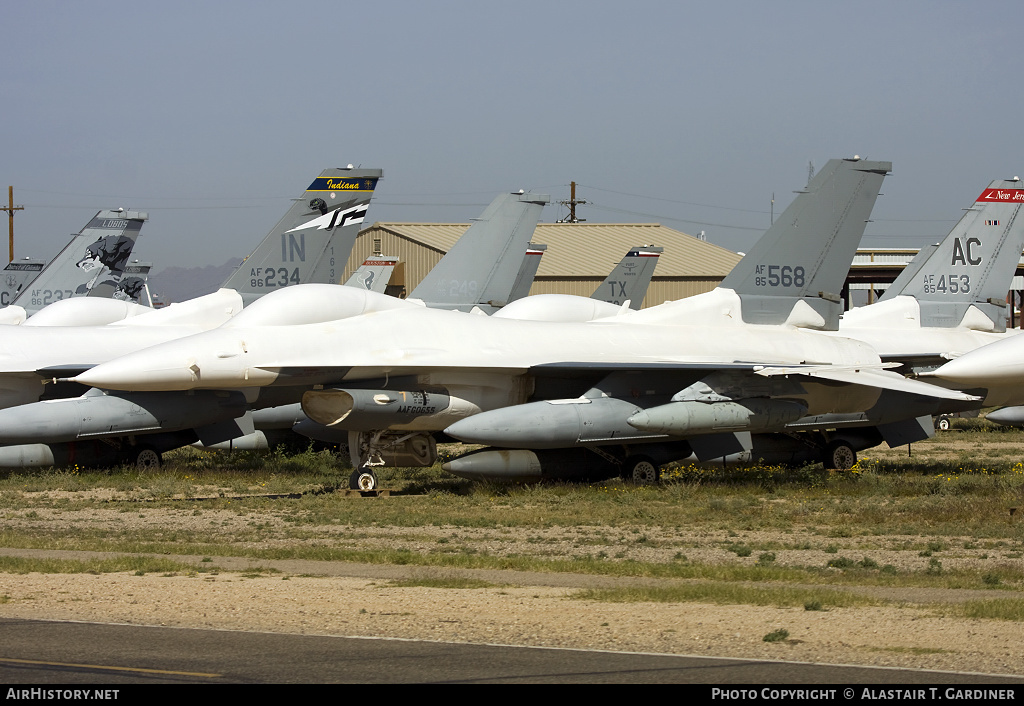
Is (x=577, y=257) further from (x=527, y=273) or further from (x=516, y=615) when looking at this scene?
(x=516, y=615)

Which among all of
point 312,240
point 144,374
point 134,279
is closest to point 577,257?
point 134,279

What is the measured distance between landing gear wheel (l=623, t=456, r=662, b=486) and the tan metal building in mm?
39721

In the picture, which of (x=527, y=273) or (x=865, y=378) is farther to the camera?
(x=527, y=273)

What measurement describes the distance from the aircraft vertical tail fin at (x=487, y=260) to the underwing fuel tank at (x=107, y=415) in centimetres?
628

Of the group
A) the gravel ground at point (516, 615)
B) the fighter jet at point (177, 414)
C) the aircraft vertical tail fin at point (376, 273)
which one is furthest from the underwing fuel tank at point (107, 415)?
the aircraft vertical tail fin at point (376, 273)

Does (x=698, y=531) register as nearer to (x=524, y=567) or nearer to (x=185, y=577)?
(x=524, y=567)

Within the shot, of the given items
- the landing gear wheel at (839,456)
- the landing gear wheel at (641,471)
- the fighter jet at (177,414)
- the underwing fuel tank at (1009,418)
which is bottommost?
the underwing fuel tank at (1009,418)

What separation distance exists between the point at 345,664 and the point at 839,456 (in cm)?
1644

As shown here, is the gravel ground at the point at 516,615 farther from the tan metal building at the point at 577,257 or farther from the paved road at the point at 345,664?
the tan metal building at the point at 577,257

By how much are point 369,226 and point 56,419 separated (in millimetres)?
44549

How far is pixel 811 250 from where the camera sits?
21688 millimetres

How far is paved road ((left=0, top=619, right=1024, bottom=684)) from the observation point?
666 cm

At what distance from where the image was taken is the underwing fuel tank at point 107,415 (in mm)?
18969

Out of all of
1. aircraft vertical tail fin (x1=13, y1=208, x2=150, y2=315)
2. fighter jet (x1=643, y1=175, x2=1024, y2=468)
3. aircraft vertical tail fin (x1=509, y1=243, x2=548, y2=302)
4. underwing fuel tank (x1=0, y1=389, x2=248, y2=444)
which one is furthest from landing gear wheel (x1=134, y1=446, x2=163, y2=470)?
fighter jet (x1=643, y1=175, x2=1024, y2=468)
